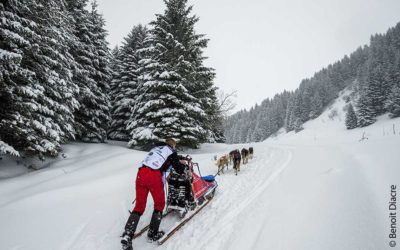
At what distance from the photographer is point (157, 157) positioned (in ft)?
16.0

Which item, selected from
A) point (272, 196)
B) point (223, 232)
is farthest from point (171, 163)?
point (272, 196)

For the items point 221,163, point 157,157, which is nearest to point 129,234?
point 157,157

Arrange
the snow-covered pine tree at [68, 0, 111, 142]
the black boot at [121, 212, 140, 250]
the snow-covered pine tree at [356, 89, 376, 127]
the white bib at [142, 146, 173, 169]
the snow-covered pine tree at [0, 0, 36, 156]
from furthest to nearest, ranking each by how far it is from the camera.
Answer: the snow-covered pine tree at [356, 89, 376, 127] < the snow-covered pine tree at [68, 0, 111, 142] < the snow-covered pine tree at [0, 0, 36, 156] < the white bib at [142, 146, 173, 169] < the black boot at [121, 212, 140, 250]

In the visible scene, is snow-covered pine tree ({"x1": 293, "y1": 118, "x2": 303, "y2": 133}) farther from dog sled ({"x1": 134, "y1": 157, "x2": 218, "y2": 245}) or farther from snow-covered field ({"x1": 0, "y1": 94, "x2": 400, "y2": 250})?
dog sled ({"x1": 134, "y1": 157, "x2": 218, "y2": 245})

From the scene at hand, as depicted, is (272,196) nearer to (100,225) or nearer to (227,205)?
(227,205)

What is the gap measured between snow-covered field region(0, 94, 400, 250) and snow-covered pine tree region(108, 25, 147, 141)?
14405 millimetres

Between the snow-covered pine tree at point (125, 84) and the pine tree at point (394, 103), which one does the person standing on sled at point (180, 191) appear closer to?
the snow-covered pine tree at point (125, 84)

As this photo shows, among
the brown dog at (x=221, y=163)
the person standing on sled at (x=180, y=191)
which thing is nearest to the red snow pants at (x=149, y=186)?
the person standing on sled at (x=180, y=191)

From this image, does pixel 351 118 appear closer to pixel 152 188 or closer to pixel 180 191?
pixel 180 191

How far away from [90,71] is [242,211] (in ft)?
59.5

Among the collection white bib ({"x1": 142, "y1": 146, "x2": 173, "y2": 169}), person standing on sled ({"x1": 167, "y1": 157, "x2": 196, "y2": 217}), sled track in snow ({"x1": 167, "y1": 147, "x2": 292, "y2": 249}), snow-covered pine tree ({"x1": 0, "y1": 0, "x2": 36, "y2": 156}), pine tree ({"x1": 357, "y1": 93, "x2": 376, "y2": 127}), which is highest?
pine tree ({"x1": 357, "y1": 93, "x2": 376, "y2": 127})

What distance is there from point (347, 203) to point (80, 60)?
20.2 m

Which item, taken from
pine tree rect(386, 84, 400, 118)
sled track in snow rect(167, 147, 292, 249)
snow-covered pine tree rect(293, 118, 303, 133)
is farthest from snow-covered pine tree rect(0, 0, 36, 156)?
snow-covered pine tree rect(293, 118, 303, 133)

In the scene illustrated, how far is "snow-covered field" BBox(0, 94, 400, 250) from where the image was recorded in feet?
14.7
